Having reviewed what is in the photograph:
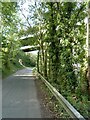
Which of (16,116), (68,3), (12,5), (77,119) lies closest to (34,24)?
(12,5)

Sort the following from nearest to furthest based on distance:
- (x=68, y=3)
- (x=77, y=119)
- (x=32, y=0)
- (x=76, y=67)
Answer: (x=77, y=119)
(x=76, y=67)
(x=68, y=3)
(x=32, y=0)

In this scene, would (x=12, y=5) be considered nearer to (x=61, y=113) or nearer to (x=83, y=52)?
(x=83, y=52)

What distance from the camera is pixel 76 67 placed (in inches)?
509

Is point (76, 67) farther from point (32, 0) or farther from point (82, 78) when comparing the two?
point (32, 0)

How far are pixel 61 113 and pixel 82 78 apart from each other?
2823 mm

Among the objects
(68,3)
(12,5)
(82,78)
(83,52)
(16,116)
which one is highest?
(12,5)

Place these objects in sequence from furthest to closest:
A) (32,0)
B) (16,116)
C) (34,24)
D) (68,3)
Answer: (34,24)
(32,0)
(68,3)
(16,116)

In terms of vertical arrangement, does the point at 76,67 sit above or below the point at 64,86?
above

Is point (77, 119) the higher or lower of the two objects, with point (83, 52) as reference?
lower

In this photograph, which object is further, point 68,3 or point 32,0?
point 32,0

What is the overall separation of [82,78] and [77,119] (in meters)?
5.56

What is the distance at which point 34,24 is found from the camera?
28.8m

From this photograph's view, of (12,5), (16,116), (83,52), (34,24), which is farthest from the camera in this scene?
(34,24)

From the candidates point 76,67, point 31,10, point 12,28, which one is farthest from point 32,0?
point 76,67
